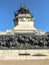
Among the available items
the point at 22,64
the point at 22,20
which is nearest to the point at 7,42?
the point at 22,64

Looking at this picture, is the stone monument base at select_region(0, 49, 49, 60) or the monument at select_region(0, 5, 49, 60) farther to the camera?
the monument at select_region(0, 5, 49, 60)

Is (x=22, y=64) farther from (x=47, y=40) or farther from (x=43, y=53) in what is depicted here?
(x=47, y=40)

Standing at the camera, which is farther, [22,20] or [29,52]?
[22,20]

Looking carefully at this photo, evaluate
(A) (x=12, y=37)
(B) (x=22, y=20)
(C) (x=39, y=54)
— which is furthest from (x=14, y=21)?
(C) (x=39, y=54)

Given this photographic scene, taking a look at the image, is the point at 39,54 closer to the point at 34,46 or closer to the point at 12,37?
the point at 34,46

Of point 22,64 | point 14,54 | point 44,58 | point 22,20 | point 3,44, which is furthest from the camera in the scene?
point 22,20

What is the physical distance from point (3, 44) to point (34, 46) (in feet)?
10.4

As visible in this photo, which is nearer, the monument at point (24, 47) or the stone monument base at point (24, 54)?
the stone monument base at point (24, 54)

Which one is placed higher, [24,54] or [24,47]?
[24,47]

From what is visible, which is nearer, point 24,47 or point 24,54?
point 24,54

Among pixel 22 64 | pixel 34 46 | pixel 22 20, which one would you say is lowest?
pixel 22 64

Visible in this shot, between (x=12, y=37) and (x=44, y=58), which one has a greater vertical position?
(x=12, y=37)

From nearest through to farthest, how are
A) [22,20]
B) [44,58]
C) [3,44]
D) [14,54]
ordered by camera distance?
[44,58] < [14,54] < [3,44] < [22,20]

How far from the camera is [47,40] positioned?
25297 mm
